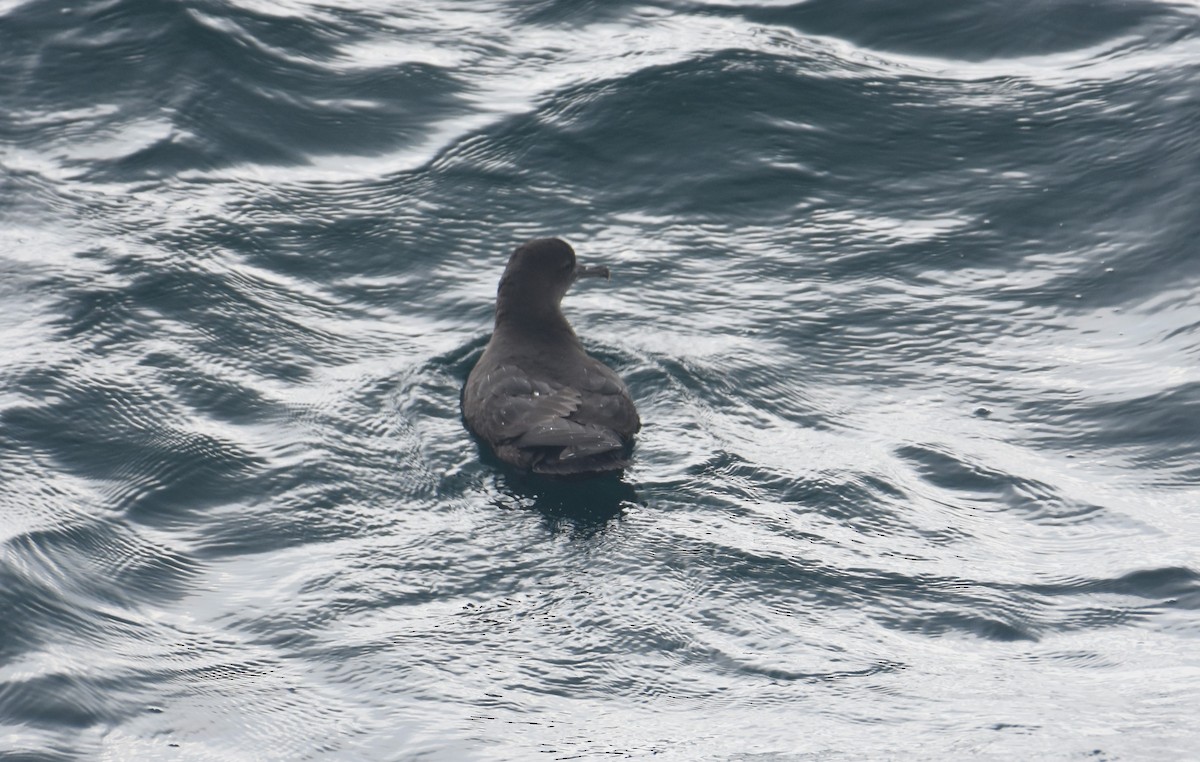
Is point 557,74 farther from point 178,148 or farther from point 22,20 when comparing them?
A: point 22,20

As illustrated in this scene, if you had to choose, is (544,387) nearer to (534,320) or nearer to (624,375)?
(534,320)

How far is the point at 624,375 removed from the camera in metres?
9.41

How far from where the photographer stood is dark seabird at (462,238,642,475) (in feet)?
26.6

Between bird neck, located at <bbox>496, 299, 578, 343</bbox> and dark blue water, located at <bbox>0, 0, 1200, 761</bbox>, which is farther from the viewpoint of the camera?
bird neck, located at <bbox>496, 299, 578, 343</bbox>

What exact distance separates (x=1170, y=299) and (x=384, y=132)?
5.87 metres

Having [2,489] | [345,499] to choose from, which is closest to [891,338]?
[345,499]

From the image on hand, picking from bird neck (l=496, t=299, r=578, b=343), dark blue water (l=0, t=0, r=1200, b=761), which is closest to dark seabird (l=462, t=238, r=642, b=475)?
bird neck (l=496, t=299, r=578, b=343)

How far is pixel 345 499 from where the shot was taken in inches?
316

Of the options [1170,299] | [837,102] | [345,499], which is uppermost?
[837,102]

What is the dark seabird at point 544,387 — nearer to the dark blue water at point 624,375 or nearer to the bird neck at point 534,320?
the bird neck at point 534,320

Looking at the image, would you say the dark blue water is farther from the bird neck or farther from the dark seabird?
the bird neck

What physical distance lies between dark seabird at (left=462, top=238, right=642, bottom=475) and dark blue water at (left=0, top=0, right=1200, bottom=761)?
0.78ft

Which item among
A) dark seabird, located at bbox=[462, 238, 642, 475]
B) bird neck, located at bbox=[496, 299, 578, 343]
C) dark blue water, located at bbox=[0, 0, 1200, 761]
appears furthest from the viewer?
bird neck, located at bbox=[496, 299, 578, 343]

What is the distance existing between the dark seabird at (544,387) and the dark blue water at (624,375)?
24cm
